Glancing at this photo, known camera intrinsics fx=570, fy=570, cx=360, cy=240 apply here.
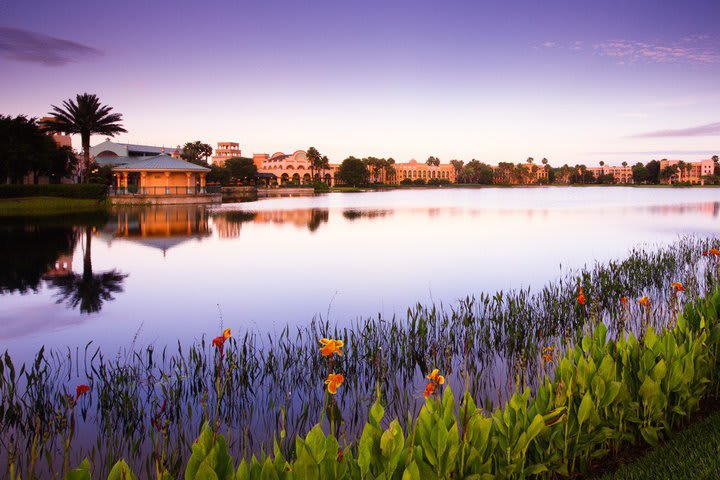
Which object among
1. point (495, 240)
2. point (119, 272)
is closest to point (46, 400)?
point (119, 272)

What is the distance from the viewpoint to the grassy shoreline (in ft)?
131

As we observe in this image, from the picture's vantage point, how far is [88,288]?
13.8m

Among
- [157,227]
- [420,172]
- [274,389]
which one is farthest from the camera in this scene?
[420,172]

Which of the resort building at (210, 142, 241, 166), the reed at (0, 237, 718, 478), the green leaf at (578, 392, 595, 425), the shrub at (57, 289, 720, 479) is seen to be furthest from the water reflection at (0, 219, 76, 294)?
the resort building at (210, 142, 241, 166)

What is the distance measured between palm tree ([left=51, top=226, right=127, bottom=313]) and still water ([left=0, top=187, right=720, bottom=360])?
0.03 m

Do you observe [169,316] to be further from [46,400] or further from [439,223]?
[439,223]

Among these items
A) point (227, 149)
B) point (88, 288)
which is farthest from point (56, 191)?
point (227, 149)

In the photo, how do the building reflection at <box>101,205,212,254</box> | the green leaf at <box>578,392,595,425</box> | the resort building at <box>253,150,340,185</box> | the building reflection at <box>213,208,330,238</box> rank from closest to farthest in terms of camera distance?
1. the green leaf at <box>578,392,595,425</box>
2. the building reflection at <box>101,205,212,254</box>
3. the building reflection at <box>213,208,330,238</box>
4. the resort building at <box>253,150,340,185</box>

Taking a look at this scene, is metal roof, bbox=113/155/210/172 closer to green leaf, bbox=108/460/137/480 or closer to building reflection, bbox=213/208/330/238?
building reflection, bbox=213/208/330/238

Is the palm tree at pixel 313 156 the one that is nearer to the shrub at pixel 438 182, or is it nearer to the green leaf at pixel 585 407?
the shrub at pixel 438 182

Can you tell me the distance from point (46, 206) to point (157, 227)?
58.6 ft

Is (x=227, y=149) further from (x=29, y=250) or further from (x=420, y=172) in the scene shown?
(x=29, y=250)

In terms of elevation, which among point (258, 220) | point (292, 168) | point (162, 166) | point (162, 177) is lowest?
point (258, 220)

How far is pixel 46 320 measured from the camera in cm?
1032
